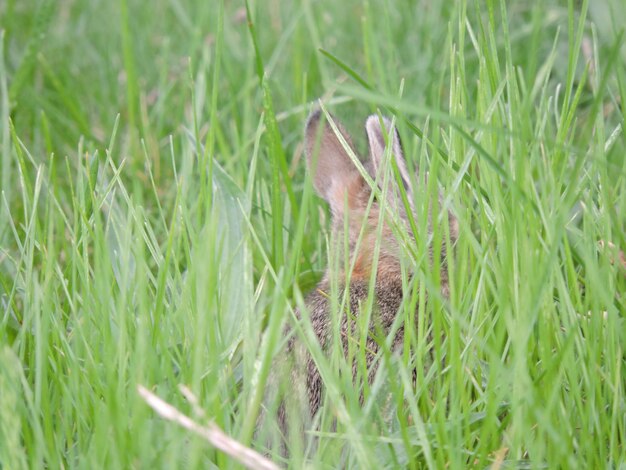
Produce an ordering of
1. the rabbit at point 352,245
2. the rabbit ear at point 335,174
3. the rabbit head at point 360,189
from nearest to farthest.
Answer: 1. the rabbit at point 352,245
2. the rabbit head at point 360,189
3. the rabbit ear at point 335,174

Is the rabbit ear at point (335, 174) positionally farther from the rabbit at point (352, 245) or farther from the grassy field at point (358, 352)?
the grassy field at point (358, 352)

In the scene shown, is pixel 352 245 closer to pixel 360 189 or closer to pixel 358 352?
A: pixel 360 189

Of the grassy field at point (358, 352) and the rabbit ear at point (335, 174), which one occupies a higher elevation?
the grassy field at point (358, 352)

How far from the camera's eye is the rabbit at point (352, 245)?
2.65m

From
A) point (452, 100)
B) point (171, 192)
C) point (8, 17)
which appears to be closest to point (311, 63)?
point (171, 192)

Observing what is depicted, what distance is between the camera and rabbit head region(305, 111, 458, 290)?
3.54 metres

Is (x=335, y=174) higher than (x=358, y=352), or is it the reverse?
(x=358, y=352)

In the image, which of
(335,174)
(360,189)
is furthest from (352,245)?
(335,174)

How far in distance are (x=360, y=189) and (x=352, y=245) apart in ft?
0.86

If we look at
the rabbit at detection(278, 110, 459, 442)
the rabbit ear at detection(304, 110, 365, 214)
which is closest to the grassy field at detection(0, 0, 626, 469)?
the rabbit at detection(278, 110, 459, 442)

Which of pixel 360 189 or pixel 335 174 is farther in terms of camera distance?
pixel 335 174

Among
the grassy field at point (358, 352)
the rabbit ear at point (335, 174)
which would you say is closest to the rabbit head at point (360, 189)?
the rabbit ear at point (335, 174)

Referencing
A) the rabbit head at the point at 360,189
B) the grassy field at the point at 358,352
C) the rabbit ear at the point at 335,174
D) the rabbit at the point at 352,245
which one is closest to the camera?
the grassy field at the point at 358,352

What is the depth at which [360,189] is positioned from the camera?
404cm
